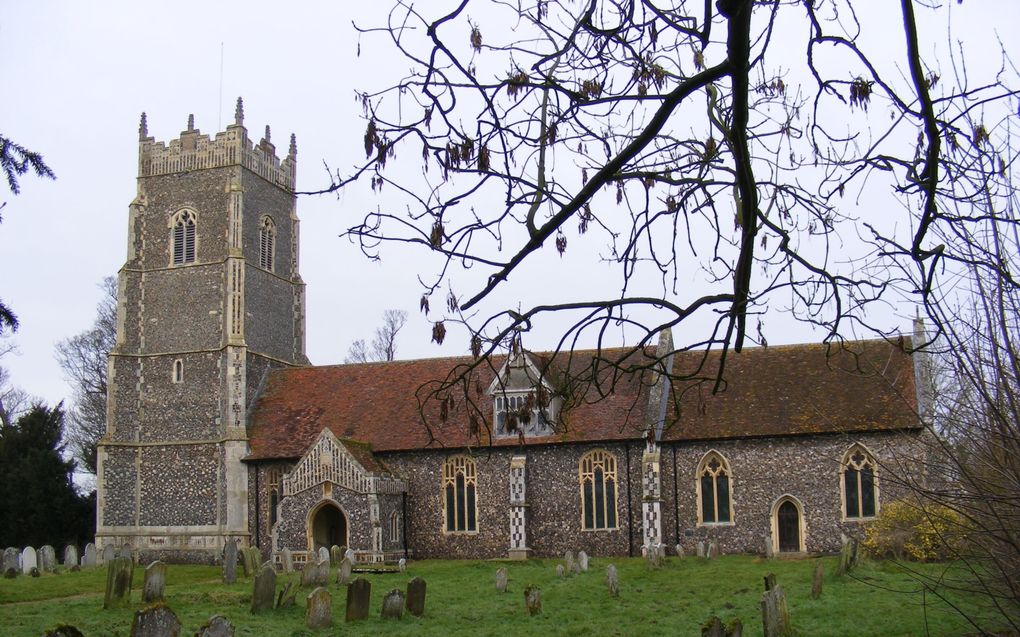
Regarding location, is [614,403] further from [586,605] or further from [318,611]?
[318,611]

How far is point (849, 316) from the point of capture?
4875mm

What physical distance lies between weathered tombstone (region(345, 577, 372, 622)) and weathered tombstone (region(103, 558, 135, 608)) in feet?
12.5

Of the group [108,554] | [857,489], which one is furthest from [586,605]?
[108,554]

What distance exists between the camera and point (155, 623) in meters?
11.8

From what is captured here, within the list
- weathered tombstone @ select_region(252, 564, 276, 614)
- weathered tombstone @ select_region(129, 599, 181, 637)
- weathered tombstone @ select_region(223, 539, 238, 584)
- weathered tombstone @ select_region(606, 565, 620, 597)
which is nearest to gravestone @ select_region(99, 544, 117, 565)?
weathered tombstone @ select_region(223, 539, 238, 584)

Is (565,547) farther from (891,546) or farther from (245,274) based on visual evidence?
(245,274)

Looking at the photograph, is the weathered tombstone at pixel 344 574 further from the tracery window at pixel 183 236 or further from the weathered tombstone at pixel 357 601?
the tracery window at pixel 183 236

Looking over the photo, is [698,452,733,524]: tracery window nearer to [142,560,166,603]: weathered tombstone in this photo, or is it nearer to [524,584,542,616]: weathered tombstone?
[524,584,542,616]: weathered tombstone

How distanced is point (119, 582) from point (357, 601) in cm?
406

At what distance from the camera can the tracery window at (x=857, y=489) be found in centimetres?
2512

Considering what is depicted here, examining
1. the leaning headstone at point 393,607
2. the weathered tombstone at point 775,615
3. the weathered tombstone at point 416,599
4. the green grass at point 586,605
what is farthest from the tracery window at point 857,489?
the leaning headstone at point 393,607

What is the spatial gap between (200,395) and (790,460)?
1628cm

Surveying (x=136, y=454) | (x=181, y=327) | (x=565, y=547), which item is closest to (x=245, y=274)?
(x=181, y=327)

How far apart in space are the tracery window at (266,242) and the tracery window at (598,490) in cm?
1248
